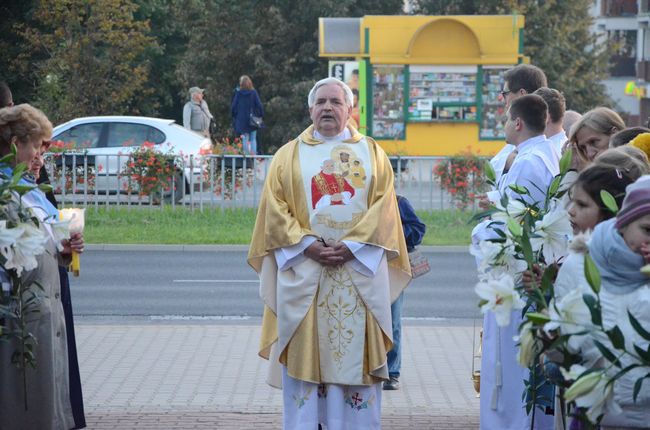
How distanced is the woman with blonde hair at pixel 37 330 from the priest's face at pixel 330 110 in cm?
155

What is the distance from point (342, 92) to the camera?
22.4 feet

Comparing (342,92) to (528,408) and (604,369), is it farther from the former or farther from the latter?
(604,369)

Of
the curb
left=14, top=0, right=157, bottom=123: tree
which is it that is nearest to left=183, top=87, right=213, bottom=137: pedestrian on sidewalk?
left=14, top=0, right=157, bottom=123: tree

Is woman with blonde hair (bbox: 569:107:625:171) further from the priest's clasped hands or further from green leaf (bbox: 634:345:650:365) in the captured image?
green leaf (bbox: 634:345:650:365)

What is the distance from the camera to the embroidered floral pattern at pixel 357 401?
266 inches

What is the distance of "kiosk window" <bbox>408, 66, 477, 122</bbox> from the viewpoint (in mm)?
28406

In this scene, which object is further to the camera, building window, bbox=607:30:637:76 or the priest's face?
building window, bbox=607:30:637:76

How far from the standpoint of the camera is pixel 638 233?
13.0ft

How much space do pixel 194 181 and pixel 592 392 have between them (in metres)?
15.8

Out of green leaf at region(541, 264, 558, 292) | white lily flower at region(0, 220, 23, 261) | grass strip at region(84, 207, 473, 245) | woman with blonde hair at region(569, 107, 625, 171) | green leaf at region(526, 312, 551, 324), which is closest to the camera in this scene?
green leaf at region(526, 312, 551, 324)

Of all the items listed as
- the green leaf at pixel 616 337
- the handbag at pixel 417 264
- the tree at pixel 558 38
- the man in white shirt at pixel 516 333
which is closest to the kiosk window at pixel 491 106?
the tree at pixel 558 38

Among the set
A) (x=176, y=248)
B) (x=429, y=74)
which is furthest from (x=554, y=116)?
(x=429, y=74)

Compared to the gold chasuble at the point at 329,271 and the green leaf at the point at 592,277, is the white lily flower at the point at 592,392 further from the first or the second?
the gold chasuble at the point at 329,271

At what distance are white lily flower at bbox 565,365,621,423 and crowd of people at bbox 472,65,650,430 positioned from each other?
0.05ft
